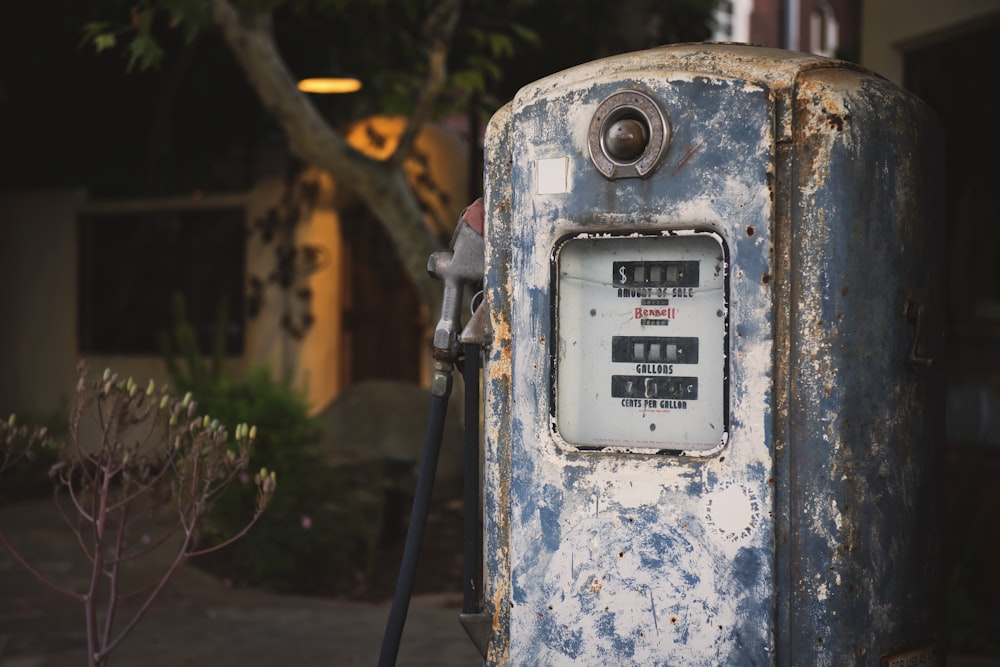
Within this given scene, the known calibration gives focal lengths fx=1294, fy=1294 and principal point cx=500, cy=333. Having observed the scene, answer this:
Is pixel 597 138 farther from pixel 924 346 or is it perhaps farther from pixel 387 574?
pixel 387 574

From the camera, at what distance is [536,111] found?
293 cm

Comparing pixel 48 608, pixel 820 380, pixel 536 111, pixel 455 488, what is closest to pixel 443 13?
pixel 455 488

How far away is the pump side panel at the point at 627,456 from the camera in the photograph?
2682 mm

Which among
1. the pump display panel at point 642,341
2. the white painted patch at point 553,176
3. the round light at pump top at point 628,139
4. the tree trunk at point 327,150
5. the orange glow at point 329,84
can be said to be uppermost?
the orange glow at point 329,84

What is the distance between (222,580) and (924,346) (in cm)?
477

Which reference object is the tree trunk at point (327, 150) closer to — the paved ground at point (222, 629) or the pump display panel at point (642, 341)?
the paved ground at point (222, 629)

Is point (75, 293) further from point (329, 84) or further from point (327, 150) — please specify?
point (327, 150)

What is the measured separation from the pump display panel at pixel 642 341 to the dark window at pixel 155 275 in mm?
7832

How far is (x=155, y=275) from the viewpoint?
11.0 metres

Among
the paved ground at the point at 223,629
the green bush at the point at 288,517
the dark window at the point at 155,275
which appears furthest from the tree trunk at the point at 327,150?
the dark window at the point at 155,275

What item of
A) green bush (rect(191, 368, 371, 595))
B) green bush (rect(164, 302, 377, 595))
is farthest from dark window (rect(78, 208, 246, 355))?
green bush (rect(191, 368, 371, 595))

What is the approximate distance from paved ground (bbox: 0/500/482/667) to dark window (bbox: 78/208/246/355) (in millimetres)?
4018

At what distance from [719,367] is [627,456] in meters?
0.27

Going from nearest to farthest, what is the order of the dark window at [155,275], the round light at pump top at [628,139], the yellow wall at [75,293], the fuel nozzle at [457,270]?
the round light at pump top at [628,139] → the fuel nozzle at [457,270] → the yellow wall at [75,293] → the dark window at [155,275]
